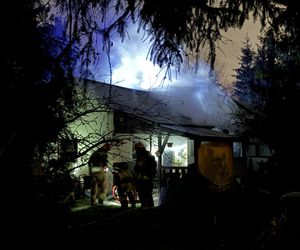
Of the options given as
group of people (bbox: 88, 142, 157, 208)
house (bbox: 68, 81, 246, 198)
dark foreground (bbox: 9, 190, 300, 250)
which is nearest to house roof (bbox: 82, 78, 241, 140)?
house (bbox: 68, 81, 246, 198)

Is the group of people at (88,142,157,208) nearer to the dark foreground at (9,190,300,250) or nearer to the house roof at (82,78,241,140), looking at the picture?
the dark foreground at (9,190,300,250)

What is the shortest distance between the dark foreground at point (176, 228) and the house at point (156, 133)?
1037mm

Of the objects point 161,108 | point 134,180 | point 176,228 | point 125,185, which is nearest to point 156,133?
point 134,180

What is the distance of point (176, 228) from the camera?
8.46m

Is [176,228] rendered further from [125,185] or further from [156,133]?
[125,185]

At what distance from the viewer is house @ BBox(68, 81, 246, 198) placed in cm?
848

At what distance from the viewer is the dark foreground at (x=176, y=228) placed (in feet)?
18.1

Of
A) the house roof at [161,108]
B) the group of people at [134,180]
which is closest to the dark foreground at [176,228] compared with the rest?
the group of people at [134,180]

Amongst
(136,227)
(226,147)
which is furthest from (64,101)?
(226,147)

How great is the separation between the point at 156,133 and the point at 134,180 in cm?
256

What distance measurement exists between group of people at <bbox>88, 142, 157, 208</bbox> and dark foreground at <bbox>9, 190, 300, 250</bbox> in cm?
73

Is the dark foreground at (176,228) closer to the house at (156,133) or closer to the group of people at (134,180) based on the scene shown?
the group of people at (134,180)

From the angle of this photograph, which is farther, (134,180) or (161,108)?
(161,108)

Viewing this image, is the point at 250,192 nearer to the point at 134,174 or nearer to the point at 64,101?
the point at 134,174
